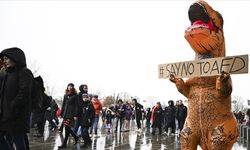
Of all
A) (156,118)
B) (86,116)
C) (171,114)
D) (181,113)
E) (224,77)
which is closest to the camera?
(224,77)

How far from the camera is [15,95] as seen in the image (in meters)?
5.12

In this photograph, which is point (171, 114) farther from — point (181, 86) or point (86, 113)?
point (181, 86)

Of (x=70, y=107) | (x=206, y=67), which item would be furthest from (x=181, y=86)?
(x=70, y=107)

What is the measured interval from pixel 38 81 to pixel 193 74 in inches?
116

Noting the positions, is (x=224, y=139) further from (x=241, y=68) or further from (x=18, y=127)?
(x=18, y=127)

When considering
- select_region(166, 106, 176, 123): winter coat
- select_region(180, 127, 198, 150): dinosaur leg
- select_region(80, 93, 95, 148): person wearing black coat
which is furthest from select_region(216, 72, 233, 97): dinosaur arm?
select_region(166, 106, 176, 123): winter coat

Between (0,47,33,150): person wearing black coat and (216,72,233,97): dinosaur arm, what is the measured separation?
275cm

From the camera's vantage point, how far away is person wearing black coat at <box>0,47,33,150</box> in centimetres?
493

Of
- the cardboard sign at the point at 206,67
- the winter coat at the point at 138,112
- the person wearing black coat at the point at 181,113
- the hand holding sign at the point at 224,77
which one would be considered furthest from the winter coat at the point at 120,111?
the hand holding sign at the point at 224,77

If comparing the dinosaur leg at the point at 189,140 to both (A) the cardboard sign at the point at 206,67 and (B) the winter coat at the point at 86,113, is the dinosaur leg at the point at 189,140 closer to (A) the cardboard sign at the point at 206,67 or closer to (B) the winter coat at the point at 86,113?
(A) the cardboard sign at the point at 206,67

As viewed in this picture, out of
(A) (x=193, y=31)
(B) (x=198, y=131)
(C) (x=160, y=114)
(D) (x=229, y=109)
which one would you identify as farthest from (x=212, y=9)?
(C) (x=160, y=114)

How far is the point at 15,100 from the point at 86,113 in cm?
535

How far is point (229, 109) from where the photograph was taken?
3.85 meters

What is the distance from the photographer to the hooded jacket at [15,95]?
4930 mm
